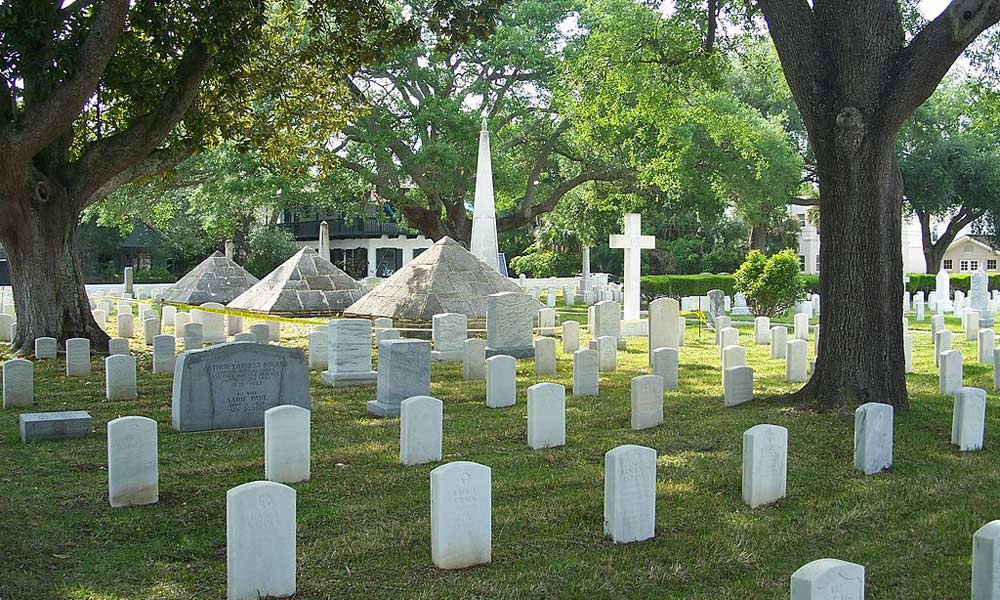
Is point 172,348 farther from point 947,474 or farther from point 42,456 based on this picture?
point 947,474

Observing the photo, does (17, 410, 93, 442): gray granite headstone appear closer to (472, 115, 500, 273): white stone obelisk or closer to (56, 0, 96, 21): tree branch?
(56, 0, 96, 21): tree branch

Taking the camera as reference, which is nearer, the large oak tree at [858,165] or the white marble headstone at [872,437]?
the white marble headstone at [872,437]

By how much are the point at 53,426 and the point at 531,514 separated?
198 inches

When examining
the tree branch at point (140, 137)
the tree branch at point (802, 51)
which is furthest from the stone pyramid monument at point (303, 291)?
the tree branch at point (802, 51)

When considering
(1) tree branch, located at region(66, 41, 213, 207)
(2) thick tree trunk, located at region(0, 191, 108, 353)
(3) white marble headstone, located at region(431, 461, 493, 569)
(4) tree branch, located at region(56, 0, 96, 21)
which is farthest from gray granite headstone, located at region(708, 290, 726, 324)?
(3) white marble headstone, located at region(431, 461, 493, 569)

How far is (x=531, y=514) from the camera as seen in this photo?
19.4 ft

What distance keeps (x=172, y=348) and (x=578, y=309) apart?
1700cm

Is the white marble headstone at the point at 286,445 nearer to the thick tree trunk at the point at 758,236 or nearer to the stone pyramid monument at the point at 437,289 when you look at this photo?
the stone pyramid monument at the point at 437,289

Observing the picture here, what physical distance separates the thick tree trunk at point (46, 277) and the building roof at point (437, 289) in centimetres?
526

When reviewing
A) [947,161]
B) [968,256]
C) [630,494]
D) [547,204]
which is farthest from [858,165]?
[968,256]

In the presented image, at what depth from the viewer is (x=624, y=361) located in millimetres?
14648

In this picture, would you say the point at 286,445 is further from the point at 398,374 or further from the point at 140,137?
the point at 140,137

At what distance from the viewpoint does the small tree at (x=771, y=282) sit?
21141mm

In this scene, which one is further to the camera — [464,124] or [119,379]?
[464,124]
